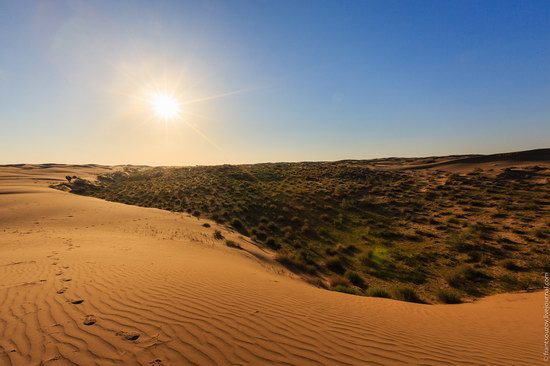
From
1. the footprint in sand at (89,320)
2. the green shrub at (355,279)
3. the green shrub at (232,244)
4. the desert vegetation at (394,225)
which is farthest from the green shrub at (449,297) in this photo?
the footprint in sand at (89,320)

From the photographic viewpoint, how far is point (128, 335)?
365 centimetres

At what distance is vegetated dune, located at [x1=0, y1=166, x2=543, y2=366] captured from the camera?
11.2 feet

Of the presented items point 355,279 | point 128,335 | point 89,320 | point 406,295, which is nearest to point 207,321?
point 128,335

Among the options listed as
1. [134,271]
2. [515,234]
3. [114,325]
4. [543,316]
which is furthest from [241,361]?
[515,234]

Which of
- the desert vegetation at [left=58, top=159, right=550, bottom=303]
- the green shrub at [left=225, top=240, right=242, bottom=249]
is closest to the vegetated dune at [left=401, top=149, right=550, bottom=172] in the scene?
the desert vegetation at [left=58, top=159, right=550, bottom=303]

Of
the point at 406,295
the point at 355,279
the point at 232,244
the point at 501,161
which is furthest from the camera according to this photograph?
the point at 501,161

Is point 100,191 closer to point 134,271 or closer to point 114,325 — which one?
point 134,271

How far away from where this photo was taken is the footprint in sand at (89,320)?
3.94 m

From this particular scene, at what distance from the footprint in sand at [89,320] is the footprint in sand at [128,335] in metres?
0.58

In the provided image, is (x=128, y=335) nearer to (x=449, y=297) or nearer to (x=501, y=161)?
(x=449, y=297)

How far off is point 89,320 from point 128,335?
2.70ft

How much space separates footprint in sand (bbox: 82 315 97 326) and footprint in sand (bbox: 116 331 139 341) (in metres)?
0.58

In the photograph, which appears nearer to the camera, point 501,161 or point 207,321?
point 207,321

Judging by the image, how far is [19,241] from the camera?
11.3m
